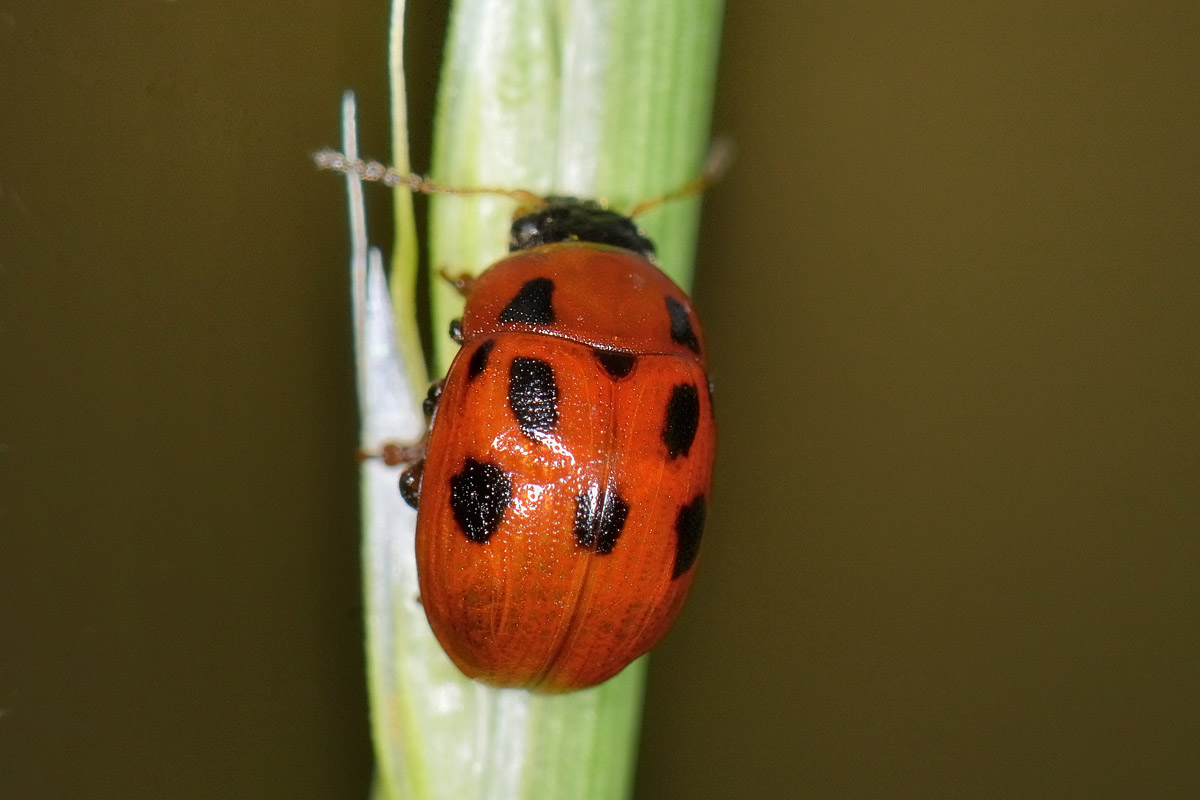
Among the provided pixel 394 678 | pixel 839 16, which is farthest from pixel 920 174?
pixel 394 678

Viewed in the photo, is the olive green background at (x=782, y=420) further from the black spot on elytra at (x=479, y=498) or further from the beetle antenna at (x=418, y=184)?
the black spot on elytra at (x=479, y=498)

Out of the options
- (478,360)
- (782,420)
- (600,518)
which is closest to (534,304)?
(478,360)

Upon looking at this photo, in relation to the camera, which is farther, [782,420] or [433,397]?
[782,420]

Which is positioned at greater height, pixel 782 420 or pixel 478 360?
pixel 478 360

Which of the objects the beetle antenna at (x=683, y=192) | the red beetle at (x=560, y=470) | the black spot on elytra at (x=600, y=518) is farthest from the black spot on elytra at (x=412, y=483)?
the beetle antenna at (x=683, y=192)

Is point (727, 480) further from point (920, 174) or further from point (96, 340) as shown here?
point (96, 340)

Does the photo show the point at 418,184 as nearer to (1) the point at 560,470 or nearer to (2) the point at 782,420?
(1) the point at 560,470

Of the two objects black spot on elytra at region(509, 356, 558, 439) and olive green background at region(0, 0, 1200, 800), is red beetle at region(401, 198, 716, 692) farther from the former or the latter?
olive green background at region(0, 0, 1200, 800)
